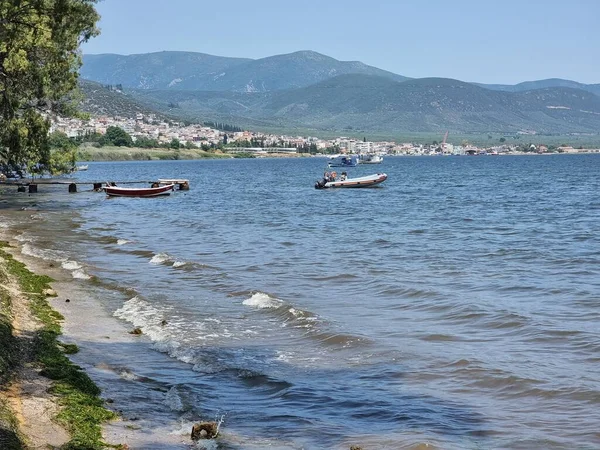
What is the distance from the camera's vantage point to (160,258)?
29234mm

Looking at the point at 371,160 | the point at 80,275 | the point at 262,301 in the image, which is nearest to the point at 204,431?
the point at 262,301

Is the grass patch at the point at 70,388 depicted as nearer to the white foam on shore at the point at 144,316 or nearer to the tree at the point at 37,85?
the white foam on shore at the point at 144,316

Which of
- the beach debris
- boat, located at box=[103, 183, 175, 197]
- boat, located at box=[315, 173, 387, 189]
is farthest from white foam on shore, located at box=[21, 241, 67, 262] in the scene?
boat, located at box=[315, 173, 387, 189]

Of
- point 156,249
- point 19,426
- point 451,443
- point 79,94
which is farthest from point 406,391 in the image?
point 79,94

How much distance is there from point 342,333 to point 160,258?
546 inches

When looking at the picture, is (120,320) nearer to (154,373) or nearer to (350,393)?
(154,373)

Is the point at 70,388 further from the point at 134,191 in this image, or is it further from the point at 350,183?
the point at 350,183

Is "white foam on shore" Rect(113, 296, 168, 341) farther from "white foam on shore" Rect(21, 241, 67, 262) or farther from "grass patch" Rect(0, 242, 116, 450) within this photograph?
"white foam on shore" Rect(21, 241, 67, 262)

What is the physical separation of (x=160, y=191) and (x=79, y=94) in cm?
2647

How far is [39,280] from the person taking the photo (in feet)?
71.8

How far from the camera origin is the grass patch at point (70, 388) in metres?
9.73

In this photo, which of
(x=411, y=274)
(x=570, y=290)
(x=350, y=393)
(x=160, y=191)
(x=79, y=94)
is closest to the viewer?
(x=350, y=393)

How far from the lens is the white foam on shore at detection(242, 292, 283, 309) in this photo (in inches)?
793

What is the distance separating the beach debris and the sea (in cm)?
14
